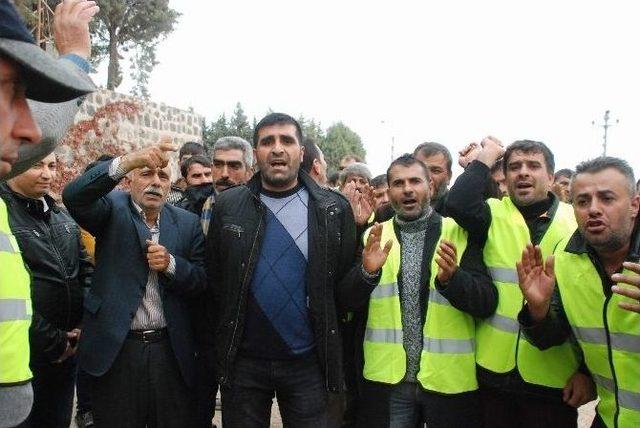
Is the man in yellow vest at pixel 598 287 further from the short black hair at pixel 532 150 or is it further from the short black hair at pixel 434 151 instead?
the short black hair at pixel 434 151

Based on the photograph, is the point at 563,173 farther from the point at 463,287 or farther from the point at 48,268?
the point at 48,268

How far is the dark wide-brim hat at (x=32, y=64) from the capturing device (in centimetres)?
94

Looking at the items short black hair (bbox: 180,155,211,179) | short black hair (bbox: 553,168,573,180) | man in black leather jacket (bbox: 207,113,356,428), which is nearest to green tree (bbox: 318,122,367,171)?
short black hair (bbox: 553,168,573,180)

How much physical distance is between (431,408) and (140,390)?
167 centimetres

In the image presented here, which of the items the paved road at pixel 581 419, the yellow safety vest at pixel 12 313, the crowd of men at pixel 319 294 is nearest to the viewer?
the yellow safety vest at pixel 12 313

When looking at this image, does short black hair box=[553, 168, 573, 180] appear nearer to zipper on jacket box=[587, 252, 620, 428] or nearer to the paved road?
the paved road

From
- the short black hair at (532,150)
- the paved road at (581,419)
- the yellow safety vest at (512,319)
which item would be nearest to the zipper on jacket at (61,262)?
the paved road at (581,419)

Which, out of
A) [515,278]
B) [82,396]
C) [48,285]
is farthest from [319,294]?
[82,396]

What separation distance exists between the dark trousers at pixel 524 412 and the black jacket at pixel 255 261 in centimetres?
87

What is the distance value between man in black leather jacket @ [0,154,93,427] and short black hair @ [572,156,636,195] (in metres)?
3.08

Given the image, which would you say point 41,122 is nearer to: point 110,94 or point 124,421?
point 124,421

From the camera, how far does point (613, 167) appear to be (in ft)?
9.01

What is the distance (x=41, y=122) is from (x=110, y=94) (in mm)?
10202

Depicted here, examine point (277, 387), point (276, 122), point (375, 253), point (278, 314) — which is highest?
point (276, 122)
